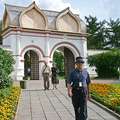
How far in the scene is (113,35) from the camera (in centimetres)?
8831

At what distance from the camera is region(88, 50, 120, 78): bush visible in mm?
46406

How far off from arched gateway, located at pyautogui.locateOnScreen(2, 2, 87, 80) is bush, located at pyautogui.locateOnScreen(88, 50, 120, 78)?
1.76m

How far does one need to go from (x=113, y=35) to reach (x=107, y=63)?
140 feet

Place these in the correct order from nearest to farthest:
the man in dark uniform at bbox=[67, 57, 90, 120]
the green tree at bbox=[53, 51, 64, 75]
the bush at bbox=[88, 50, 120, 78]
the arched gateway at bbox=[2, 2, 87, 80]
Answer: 1. the man in dark uniform at bbox=[67, 57, 90, 120]
2. the arched gateway at bbox=[2, 2, 87, 80]
3. the bush at bbox=[88, 50, 120, 78]
4. the green tree at bbox=[53, 51, 64, 75]

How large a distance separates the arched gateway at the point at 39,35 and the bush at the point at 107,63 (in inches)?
69.3

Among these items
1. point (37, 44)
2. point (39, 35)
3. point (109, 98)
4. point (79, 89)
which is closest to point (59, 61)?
point (39, 35)

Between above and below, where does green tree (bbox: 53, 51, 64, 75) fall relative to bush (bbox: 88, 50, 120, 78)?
above

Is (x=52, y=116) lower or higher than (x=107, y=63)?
lower

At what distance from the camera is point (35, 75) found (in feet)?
148

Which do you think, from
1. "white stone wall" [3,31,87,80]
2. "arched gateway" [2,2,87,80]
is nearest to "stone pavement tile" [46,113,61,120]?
"arched gateway" [2,2,87,80]

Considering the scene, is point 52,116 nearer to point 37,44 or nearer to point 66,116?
point 66,116

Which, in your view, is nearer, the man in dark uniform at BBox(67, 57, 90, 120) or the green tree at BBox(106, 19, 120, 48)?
the man in dark uniform at BBox(67, 57, 90, 120)

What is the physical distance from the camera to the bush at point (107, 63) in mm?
46406

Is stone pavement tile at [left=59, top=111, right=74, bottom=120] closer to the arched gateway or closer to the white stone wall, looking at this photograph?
the arched gateway
